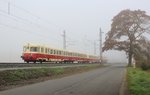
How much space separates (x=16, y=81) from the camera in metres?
29.8

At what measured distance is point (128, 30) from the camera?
263 ft

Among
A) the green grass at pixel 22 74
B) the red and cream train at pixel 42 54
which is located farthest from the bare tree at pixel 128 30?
the green grass at pixel 22 74

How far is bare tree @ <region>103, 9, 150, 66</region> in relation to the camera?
80.2 meters

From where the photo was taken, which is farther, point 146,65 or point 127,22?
point 127,22

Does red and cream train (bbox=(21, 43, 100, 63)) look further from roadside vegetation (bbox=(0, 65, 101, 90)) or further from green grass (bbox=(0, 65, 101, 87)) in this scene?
roadside vegetation (bbox=(0, 65, 101, 90))

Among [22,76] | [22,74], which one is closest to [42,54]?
[22,74]

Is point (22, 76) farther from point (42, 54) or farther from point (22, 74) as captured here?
point (42, 54)

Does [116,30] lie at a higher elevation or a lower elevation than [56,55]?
higher

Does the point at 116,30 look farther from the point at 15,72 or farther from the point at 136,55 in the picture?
the point at 15,72

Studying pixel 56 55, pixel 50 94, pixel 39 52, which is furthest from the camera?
pixel 56 55

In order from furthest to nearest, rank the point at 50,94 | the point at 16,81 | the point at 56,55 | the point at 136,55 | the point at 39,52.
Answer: the point at 136,55, the point at 56,55, the point at 39,52, the point at 16,81, the point at 50,94

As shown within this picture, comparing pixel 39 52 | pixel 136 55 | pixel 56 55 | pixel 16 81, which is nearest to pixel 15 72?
pixel 16 81

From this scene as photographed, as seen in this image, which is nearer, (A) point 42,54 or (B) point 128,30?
(A) point 42,54

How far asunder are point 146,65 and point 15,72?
34.7m
